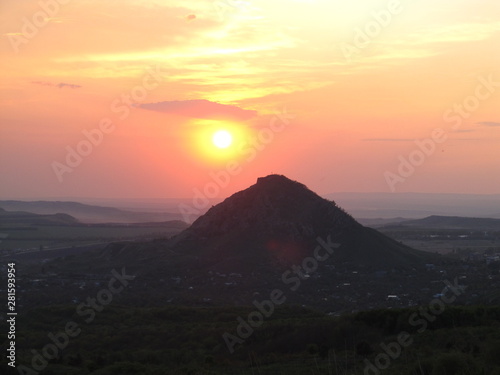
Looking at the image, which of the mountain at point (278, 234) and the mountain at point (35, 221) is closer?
the mountain at point (278, 234)

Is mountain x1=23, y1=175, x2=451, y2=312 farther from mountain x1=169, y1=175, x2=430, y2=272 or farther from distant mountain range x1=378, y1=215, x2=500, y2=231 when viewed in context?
distant mountain range x1=378, y1=215, x2=500, y2=231

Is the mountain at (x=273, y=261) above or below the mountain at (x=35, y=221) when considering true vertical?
below

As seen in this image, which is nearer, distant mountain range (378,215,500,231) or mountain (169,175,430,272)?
mountain (169,175,430,272)

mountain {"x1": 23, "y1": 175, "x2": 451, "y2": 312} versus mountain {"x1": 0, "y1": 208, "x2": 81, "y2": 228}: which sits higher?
mountain {"x1": 0, "y1": 208, "x2": 81, "y2": 228}

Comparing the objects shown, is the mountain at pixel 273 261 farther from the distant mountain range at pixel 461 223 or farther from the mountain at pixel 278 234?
the distant mountain range at pixel 461 223

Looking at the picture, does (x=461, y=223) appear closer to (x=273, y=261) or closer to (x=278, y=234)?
(x=278, y=234)

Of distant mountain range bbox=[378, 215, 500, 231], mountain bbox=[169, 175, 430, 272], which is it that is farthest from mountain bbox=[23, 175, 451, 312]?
distant mountain range bbox=[378, 215, 500, 231]

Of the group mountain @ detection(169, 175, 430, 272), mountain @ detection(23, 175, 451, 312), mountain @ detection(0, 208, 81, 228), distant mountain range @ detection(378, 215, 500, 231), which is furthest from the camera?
mountain @ detection(0, 208, 81, 228)

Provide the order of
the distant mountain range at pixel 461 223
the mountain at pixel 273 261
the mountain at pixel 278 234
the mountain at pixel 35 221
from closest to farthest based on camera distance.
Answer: the mountain at pixel 273 261 → the mountain at pixel 278 234 → the distant mountain range at pixel 461 223 → the mountain at pixel 35 221

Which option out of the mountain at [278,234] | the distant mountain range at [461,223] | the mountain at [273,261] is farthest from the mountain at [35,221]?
the mountain at [278,234]

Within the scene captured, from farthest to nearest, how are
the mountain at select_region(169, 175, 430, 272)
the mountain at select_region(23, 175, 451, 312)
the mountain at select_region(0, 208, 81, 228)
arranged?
1. the mountain at select_region(0, 208, 81, 228)
2. the mountain at select_region(169, 175, 430, 272)
3. the mountain at select_region(23, 175, 451, 312)
